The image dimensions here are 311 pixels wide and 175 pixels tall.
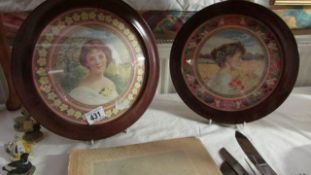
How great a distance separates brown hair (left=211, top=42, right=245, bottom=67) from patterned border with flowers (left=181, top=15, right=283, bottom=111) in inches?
1.6

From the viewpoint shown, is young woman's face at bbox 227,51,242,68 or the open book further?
young woman's face at bbox 227,51,242,68

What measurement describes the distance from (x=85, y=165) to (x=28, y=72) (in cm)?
20

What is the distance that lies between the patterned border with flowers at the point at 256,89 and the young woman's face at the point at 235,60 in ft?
0.19

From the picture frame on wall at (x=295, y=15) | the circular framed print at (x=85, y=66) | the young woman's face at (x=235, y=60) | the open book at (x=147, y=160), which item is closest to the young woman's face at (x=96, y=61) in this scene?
the circular framed print at (x=85, y=66)

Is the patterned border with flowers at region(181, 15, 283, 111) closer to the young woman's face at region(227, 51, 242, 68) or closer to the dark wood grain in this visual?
the young woman's face at region(227, 51, 242, 68)

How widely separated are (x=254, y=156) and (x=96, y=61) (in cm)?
37

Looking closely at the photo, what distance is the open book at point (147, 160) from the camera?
1.61 feet

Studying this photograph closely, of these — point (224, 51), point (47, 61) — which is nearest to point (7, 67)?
point (47, 61)

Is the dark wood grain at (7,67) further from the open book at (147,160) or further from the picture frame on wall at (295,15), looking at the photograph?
the picture frame on wall at (295,15)

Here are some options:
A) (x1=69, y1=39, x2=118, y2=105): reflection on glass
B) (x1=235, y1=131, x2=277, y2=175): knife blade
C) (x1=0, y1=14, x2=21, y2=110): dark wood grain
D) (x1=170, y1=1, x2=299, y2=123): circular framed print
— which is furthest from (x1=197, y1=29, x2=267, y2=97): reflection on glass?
Result: (x1=0, y1=14, x2=21, y2=110): dark wood grain

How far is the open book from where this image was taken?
0.49 m

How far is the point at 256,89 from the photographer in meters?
0.65

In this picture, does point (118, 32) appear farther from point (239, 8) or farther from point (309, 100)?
point (309, 100)

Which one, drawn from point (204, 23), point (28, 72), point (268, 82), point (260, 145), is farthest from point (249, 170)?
point (28, 72)
